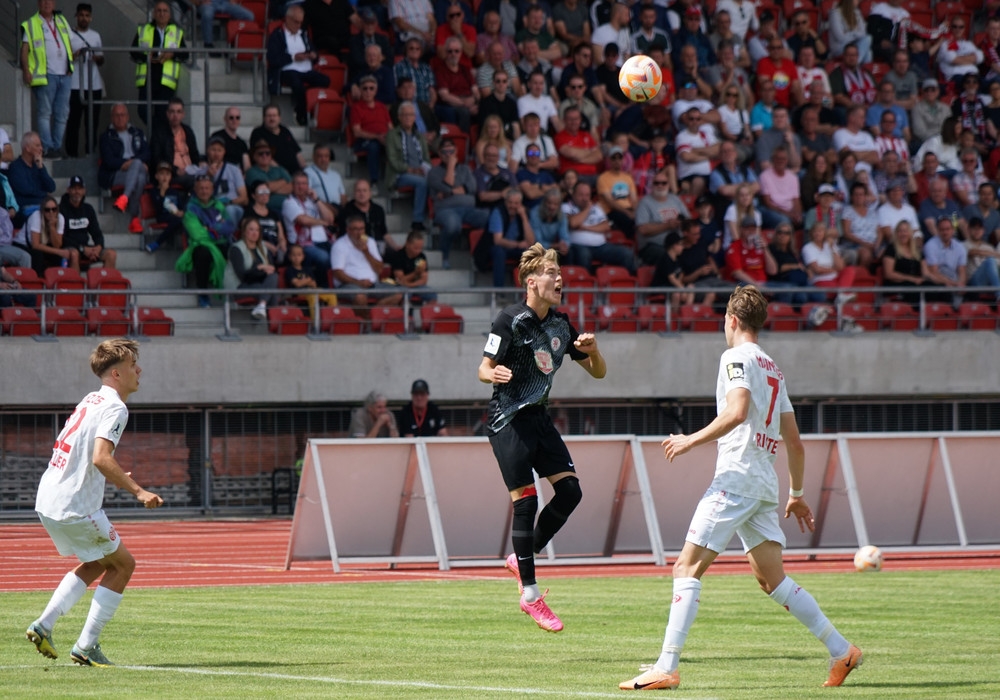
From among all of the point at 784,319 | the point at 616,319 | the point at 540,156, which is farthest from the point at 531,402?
the point at 540,156

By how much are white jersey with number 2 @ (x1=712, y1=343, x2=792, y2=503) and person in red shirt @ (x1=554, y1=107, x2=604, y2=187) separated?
1652 centimetres

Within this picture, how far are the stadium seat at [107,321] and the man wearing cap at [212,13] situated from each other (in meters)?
5.70

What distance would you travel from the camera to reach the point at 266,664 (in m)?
8.68

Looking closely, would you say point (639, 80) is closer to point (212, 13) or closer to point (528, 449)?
point (528, 449)

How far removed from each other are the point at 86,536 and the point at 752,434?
12.3ft

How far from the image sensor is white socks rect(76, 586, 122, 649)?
849 cm

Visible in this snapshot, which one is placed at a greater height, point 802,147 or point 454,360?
point 802,147

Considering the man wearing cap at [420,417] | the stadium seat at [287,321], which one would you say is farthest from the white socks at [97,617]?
Result: the stadium seat at [287,321]

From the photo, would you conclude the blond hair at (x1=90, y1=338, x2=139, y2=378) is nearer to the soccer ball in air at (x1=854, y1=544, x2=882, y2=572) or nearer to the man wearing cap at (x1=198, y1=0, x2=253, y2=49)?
the soccer ball in air at (x1=854, y1=544, x2=882, y2=572)

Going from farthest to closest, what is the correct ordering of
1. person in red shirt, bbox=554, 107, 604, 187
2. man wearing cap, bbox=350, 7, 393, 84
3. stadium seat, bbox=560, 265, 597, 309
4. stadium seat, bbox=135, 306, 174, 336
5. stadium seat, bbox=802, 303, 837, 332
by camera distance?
person in red shirt, bbox=554, 107, 604, 187 → man wearing cap, bbox=350, 7, 393, 84 → stadium seat, bbox=802, 303, 837, 332 → stadium seat, bbox=560, 265, 597, 309 → stadium seat, bbox=135, 306, 174, 336

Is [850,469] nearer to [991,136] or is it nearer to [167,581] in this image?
[167,581]

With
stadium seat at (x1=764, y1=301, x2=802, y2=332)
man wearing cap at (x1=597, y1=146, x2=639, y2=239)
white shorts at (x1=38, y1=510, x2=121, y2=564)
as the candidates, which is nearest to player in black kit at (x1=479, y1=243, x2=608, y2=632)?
white shorts at (x1=38, y1=510, x2=121, y2=564)

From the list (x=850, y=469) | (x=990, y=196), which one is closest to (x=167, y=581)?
(x=850, y=469)

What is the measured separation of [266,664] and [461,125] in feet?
53.8
